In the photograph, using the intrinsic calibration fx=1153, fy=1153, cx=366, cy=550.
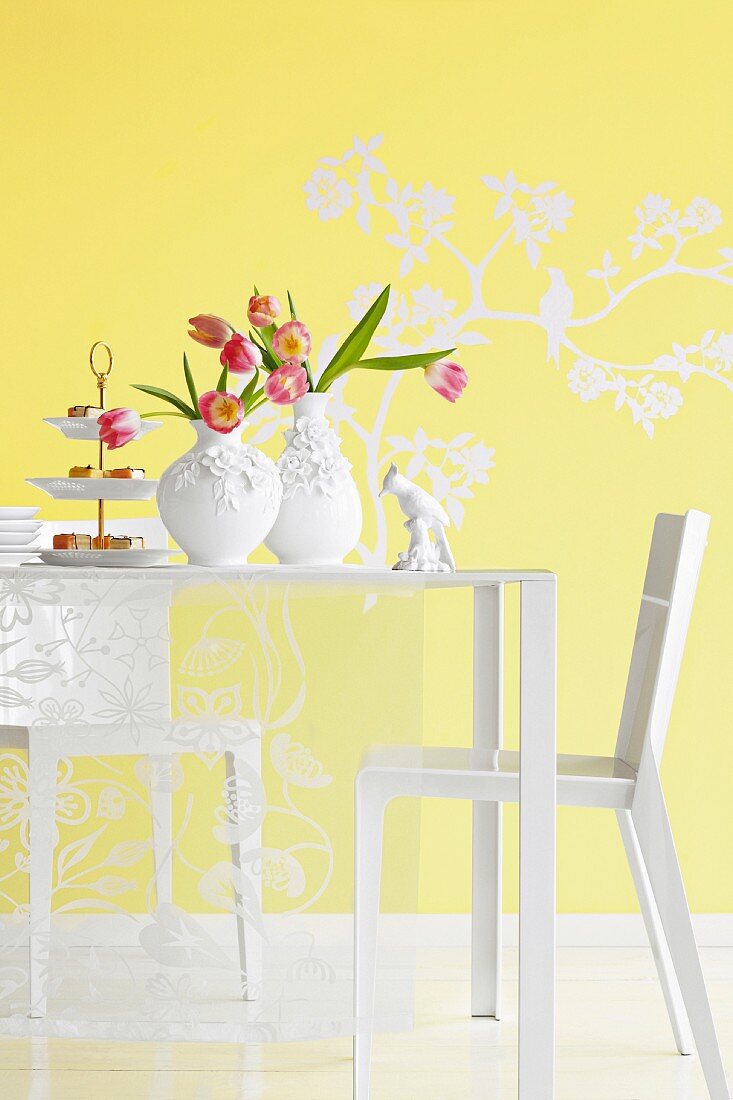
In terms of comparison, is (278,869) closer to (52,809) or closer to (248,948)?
(248,948)

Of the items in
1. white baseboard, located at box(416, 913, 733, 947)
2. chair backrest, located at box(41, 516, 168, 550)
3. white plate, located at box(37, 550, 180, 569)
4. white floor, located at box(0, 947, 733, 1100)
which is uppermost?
white plate, located at box(37, 550, 180, 569)

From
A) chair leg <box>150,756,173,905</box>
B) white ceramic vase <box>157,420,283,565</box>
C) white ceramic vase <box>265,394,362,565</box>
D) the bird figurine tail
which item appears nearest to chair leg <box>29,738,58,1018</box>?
chair leg <box>150,756,173,905</box>

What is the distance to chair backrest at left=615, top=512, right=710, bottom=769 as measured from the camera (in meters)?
1.81

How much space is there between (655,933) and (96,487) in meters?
1.21

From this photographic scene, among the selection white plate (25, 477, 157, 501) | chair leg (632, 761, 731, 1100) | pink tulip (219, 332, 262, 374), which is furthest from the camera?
chair leg (632, 761, 731, 1100)

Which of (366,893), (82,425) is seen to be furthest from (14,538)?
(366,893)

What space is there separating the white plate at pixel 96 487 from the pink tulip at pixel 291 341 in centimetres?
27

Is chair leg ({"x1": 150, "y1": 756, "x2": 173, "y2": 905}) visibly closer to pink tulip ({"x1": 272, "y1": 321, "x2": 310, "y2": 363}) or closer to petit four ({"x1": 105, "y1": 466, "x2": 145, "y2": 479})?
petit four ({"x1": 105, "y1": 466, "x2": 145, "y2": 479})

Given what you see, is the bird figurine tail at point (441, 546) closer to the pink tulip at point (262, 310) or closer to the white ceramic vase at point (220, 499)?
the white ceramic vase at point (220, 499)

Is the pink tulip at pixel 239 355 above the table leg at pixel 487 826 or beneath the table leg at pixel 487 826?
above

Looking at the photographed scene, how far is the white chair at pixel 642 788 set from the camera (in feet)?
4.78

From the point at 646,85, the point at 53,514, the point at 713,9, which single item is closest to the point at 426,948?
the point at 53,514

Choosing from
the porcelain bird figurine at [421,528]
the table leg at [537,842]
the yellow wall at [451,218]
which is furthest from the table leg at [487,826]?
the table leg at [537,842]

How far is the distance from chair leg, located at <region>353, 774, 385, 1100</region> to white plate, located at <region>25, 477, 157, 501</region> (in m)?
0.52
